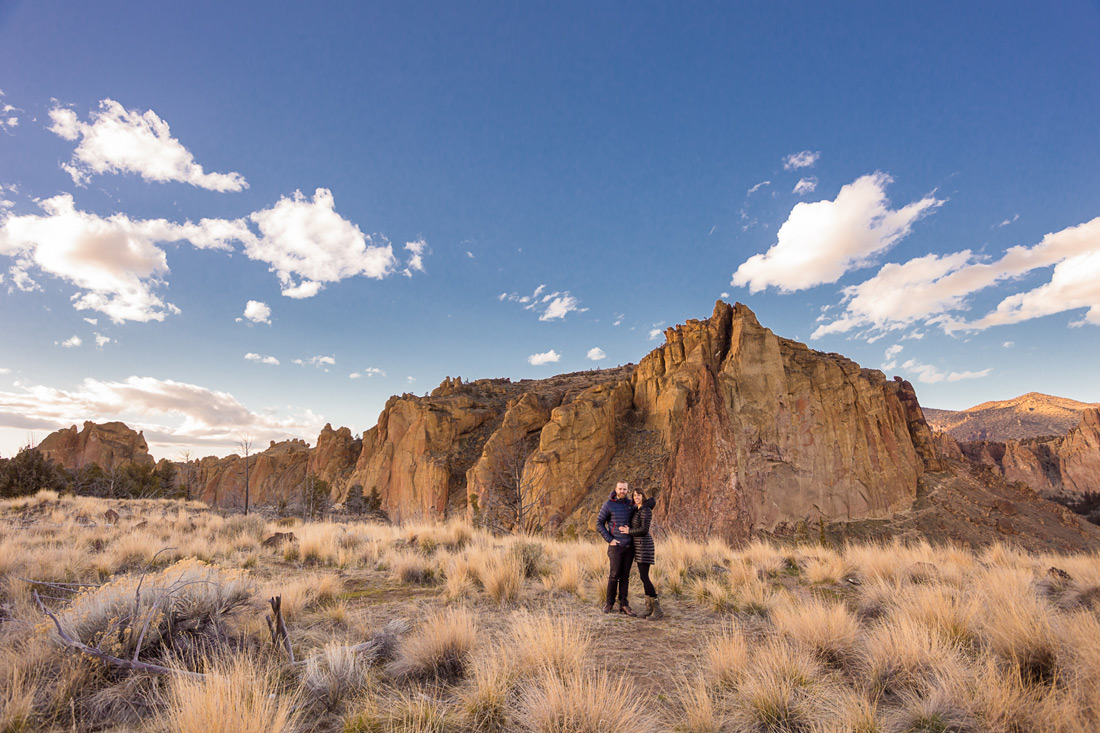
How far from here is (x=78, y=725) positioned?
115 inches

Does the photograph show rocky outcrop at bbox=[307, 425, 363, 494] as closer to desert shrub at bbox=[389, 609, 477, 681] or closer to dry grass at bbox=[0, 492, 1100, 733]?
dry grass at bbox=[0, 492, 1100, 733]

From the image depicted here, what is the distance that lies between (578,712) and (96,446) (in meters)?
125

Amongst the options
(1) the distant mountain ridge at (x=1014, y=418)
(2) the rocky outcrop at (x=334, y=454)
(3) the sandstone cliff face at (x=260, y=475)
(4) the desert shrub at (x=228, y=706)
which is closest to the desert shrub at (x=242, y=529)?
(4) the desert shrub at (x=228, y=706)

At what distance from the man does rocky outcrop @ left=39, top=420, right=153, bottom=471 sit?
110m

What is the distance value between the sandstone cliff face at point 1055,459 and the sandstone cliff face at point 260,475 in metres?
136

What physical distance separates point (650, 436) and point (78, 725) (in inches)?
1710

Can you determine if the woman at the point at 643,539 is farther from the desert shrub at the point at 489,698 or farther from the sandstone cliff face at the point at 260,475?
the sandstone cliff face at the point at 260,475

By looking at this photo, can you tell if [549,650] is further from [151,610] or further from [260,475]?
[260,475]

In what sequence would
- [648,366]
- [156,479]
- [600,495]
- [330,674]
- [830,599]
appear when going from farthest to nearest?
[156,479] → [648,366] → [600,495] → [830,599] → [330,674]

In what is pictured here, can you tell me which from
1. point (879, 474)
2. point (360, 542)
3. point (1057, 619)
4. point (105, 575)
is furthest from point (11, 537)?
point (879, 474)

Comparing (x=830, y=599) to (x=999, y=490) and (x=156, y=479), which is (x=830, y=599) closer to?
(x=999, y=490)

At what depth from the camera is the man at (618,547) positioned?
6.10 m

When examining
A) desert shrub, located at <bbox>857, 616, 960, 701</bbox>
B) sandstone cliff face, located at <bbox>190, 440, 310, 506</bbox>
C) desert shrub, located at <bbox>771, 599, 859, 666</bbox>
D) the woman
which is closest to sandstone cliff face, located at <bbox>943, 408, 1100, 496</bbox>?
the woman

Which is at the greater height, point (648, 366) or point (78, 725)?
point (648, 366)
